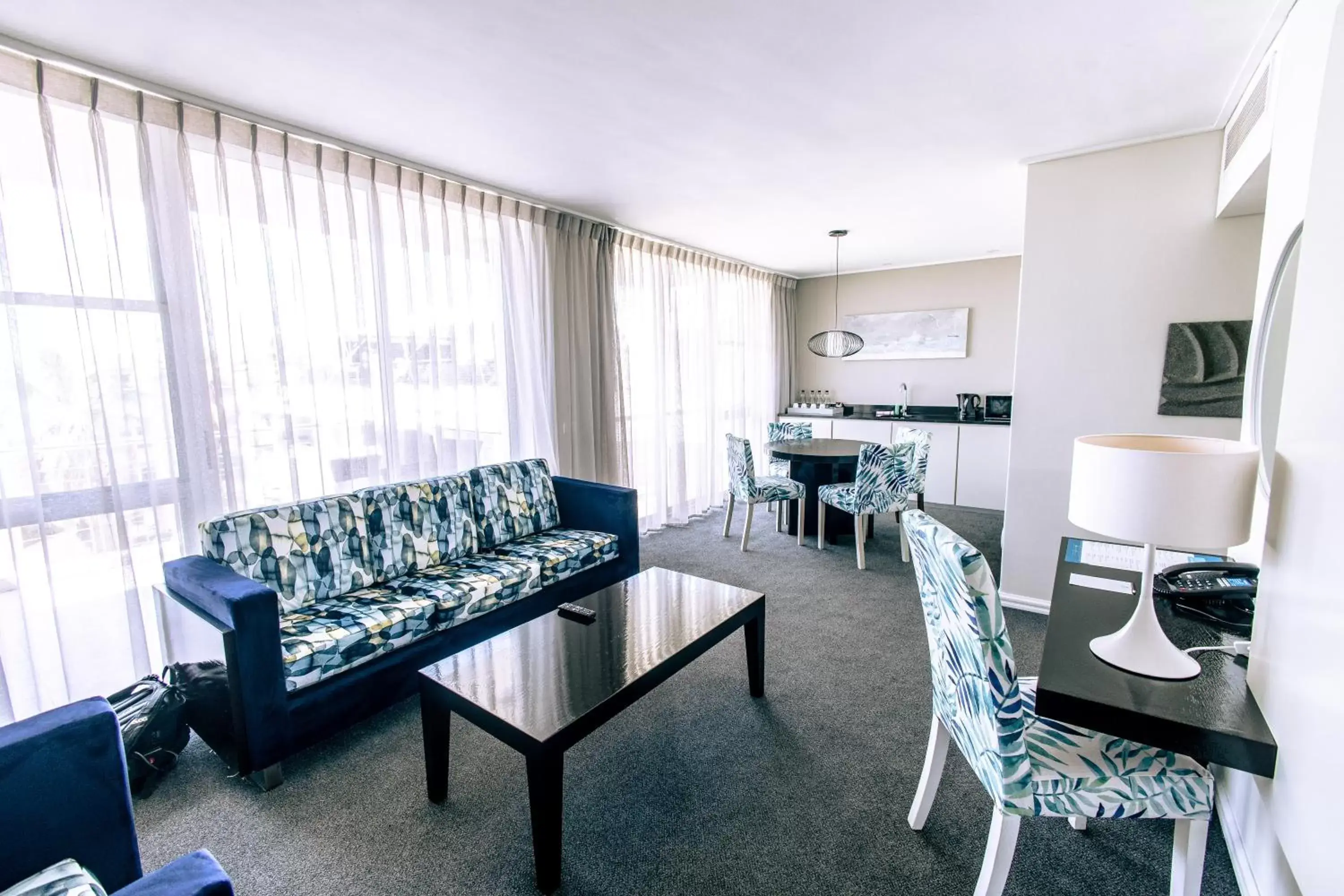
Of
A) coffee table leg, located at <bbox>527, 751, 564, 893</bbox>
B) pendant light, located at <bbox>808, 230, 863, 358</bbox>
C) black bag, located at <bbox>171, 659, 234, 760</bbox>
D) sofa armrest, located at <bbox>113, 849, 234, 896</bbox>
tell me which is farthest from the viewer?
pendant light, located at <bbox>808, 230, 863, 358</bbox>

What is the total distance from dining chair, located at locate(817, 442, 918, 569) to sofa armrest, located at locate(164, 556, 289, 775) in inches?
130

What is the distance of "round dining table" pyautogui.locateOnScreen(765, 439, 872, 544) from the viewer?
437 centimetres

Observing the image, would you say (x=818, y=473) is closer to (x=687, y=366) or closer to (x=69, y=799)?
(x=687, y=366)

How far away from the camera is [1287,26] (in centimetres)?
181

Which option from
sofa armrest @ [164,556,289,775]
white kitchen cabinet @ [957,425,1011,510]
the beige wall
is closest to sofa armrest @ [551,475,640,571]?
sofa armrest @ [164,556,289,775]

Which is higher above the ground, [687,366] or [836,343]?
[836,343]

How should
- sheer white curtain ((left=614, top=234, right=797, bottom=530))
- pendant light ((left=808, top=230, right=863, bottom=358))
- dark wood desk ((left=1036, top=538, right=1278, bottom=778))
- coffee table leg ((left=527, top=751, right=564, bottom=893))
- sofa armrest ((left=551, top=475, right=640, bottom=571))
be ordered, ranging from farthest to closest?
pendant light ((left=808, top=230, right=863, bottom=358)) → sheer white curtain ((left=614, top=234, right=797, bottom=530)) → sofa armrest ((left=551, top=475, right=640, bottom=571)) → coffee table leg ((left=527, top=751, right=564, bottom=893)) → dark wood desk ((left=1036, top=538, right=1278, bottom=778))

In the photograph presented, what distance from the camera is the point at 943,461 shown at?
18.5 feet

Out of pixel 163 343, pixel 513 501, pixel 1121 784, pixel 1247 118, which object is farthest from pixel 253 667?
pixel 1247 118

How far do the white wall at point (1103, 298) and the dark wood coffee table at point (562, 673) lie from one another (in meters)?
1.86

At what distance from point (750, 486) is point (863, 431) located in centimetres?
231

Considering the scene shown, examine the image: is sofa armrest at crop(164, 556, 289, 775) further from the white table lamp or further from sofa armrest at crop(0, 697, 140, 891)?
the white table lamp

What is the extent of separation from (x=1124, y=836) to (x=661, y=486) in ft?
12.2

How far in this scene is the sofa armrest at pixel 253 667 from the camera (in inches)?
71.2
